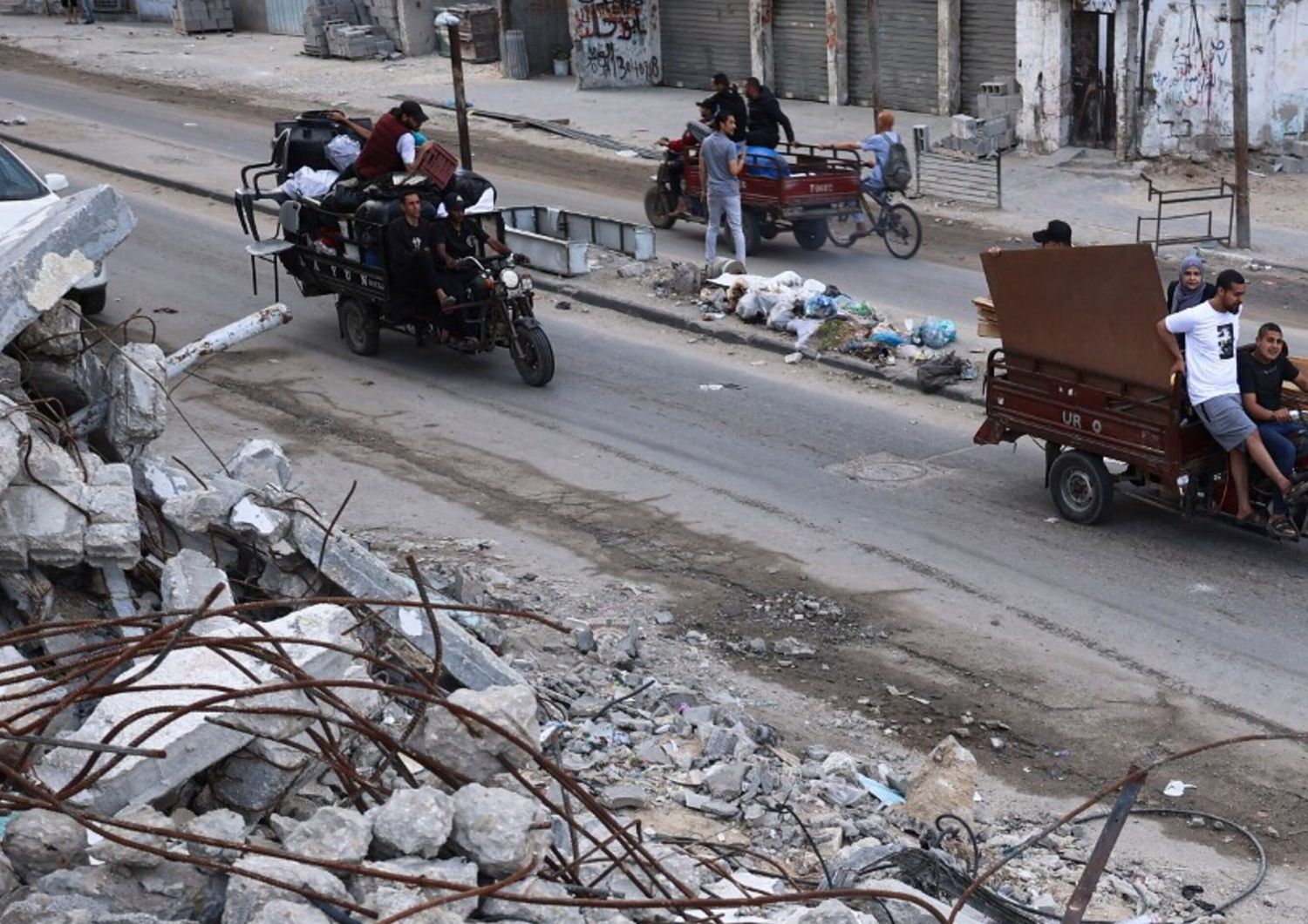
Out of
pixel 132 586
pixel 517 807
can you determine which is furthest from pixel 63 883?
pixel 132 586

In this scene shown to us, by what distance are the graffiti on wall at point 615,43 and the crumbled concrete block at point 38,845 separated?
2776cm

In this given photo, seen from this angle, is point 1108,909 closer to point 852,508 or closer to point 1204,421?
point 1204,421

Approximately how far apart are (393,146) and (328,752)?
10234 millimetres

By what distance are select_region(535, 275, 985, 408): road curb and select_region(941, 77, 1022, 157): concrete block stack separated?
8.51 meters

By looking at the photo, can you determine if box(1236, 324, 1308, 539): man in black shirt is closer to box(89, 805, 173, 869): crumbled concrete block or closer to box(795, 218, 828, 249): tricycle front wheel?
box(89, 805, 173, 869): crumbled concrete block

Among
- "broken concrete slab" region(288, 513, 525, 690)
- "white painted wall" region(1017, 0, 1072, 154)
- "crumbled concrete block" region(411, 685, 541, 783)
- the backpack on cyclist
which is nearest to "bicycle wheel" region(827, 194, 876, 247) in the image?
the backpack on cyclist

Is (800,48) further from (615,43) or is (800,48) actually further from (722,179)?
(722,179)

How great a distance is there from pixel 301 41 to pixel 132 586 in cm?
3303

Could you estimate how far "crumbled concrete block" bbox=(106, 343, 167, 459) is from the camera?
9000 mm

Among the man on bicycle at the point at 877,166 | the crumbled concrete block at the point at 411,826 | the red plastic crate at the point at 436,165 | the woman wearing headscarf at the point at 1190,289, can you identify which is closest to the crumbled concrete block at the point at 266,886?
the crumbled concrete block at the point at 411,826

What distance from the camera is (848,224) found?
19953mm

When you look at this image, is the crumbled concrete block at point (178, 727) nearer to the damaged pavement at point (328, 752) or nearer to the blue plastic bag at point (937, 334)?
the damaged pavement at point (328, 752)

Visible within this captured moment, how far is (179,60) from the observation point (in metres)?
37.3

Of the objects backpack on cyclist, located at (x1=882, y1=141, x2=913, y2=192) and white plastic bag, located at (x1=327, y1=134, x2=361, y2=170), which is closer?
white plastic bag, located at (x1=327, y1=134, x2=361, y2=170)
